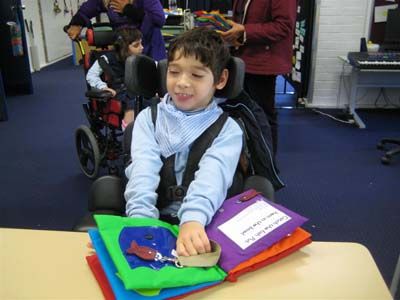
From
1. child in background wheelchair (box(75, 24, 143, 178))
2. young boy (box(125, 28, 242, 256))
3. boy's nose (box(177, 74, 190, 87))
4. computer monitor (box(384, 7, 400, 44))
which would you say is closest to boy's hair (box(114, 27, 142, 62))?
child in background wheelchair (box(75, 24, 143, 178))

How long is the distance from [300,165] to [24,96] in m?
3.64

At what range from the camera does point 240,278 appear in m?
0.88

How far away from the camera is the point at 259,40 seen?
229cm

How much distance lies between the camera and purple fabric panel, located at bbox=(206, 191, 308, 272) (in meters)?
0.88

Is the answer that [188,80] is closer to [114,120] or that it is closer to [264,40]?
[264,40]

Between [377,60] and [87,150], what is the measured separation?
270cm

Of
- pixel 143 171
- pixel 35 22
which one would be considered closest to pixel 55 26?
pixel 35 22

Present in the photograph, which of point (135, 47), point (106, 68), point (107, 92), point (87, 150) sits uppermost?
point (135, 47)

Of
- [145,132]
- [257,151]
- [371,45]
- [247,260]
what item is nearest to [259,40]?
[257,151]

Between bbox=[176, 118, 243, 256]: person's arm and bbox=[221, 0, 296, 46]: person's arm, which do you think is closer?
bbox=[176, 118, 243, 256]: person's arm

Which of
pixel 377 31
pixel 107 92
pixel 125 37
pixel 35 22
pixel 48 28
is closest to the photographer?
pixel 107 92

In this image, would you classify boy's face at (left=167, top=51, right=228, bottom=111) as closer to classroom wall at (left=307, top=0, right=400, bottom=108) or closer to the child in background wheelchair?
the child in background wheelchair

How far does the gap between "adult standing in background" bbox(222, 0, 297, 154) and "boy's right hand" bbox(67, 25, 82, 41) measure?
1.05 meters

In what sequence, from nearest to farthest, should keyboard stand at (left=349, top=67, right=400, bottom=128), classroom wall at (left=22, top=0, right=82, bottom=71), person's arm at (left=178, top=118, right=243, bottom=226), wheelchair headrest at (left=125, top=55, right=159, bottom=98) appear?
person's arm at (left=178, top=118, right=243, bottom=226) → wheelchair headrest at (left=125, top=55, right=159, bottom=98) → keyboard stand at (left=349, top=67, right=400, bottom=128) → classroom wall at (left=22, top=0, right=82, bottom=71)
